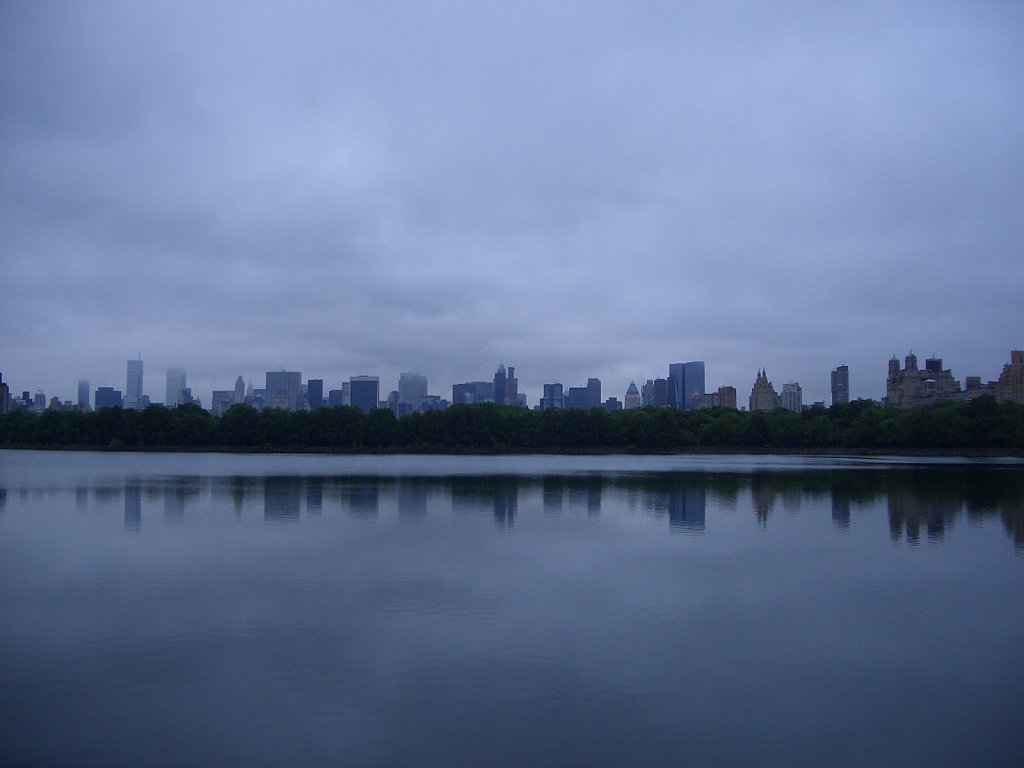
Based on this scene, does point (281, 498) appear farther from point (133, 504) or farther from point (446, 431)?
point (446, 431)

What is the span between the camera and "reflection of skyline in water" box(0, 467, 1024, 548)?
2781 centimetres

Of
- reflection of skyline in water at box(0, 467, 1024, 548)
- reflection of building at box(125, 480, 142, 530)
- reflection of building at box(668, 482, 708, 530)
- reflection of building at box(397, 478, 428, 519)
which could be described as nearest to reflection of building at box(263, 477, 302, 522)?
reflection of skyline in water at box(0, 467, 1024, 548)

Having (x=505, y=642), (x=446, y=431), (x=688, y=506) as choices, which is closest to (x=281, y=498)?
(x=688, y=506)

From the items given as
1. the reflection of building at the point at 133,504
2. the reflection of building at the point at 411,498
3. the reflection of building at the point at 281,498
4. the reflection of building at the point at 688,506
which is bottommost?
the reflection of building at the point at 688,506

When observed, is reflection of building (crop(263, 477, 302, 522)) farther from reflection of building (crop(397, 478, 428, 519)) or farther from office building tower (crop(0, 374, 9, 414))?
office building tower (crop(0, 374, 9, 414))

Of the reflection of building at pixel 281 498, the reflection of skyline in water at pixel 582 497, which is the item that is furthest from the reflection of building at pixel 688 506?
the reflection of building at pixel 281 498

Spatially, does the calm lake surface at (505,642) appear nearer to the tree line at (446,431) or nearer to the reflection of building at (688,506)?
the reflection of building at (688,506)

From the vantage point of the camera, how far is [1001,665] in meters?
11.5

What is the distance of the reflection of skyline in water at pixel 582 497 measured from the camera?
27.8 m

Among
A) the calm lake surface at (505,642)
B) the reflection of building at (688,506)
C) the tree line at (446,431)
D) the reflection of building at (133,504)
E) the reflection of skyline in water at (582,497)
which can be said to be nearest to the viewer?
the calm lake surface at (505,642)

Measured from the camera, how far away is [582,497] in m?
35.1

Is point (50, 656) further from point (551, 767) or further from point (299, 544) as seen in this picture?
point (299, 544)

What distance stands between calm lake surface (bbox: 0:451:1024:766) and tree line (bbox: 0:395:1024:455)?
67.3 metres

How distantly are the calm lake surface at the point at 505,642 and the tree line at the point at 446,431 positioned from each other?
67.3m
